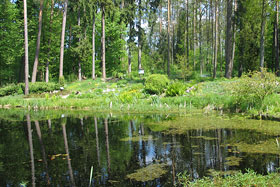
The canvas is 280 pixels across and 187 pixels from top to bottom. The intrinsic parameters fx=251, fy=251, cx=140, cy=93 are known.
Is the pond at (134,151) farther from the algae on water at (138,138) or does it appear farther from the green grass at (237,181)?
the green grass at (237,181)

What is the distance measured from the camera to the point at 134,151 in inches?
253

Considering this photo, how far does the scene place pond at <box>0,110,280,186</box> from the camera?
15.9ft

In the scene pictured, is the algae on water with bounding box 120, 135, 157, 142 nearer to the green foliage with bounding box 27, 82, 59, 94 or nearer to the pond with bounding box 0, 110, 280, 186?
the pond with bounding box 0, 110, 280, 186

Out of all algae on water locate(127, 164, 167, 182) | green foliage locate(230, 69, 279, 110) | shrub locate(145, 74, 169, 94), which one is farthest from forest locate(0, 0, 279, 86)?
algae on water locate(127, 164, 167, 182)

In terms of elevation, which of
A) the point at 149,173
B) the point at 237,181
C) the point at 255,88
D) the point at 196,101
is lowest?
the point at 149,173

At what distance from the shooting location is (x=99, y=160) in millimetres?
5770

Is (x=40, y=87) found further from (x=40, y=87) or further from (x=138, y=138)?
(x=138, y=138)

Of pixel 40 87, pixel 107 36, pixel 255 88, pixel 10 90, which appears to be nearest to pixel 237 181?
pixel 255 88

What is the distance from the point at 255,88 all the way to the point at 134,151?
6937 mm

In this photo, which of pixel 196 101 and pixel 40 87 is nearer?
pixel 196 101

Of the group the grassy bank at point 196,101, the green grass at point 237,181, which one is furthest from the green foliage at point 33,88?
the green grass at point 237,181

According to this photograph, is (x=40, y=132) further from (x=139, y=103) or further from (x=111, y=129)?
(x=139, y=103)

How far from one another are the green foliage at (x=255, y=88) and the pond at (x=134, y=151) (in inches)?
55.8

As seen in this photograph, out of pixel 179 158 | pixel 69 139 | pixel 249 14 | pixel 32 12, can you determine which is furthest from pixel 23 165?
pixel 32 12
